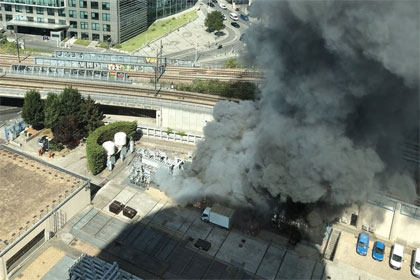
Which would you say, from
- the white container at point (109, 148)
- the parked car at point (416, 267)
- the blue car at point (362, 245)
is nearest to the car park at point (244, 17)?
the white container at point (109, 148)

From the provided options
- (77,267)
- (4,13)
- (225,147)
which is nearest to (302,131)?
(225,147)

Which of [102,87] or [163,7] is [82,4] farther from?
[102,87]

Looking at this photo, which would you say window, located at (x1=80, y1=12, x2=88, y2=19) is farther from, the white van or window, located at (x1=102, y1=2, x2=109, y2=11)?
the white van

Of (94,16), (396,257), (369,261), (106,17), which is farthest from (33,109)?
(396,257)

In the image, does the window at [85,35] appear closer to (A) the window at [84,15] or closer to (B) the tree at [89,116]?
(A) the window at [84,15]

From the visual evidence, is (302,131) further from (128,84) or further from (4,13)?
(4,13)

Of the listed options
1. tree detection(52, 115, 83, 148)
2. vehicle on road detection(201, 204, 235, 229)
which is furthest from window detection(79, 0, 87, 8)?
vehicle on road detection(201, 204, 235, 229)
